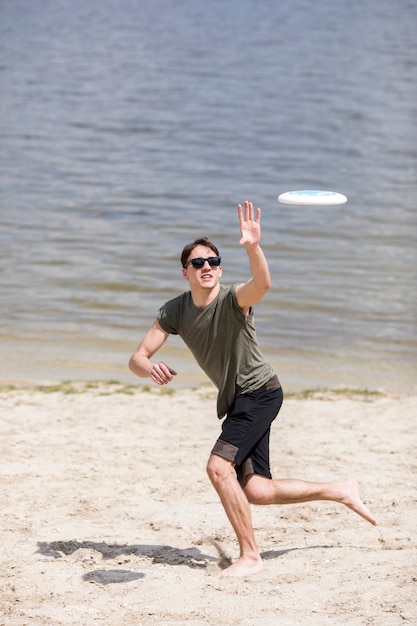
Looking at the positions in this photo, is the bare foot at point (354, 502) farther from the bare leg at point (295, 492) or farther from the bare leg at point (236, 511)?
the bare leg at point (236, 511)

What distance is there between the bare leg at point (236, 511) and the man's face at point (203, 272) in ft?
3.08

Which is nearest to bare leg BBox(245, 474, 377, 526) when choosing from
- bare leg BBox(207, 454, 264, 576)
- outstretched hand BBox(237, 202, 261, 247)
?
bare leg BBox(207, 454, 264, 576)

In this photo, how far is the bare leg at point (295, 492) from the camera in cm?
606

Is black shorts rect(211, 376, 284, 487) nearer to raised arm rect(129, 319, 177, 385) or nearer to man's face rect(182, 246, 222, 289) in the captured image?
raised arm rect(129, 319, 177, 385)

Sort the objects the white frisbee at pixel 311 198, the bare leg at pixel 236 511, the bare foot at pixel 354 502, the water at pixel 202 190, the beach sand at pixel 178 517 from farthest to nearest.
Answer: the water at pixel 202 190 → the bare foot at pixel 354 502 → the white frisbee at pixel 311 198 → the bare leg at pixel 236 511 → the beach sand at pixel 178 517

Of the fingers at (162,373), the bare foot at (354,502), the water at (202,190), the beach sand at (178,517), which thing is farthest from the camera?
the water at (202,190)

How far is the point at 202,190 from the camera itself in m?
19.5

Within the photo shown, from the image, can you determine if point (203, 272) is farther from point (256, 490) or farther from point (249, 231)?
point (256, 490)

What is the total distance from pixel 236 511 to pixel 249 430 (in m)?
0.45

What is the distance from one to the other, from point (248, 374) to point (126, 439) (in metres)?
2.53

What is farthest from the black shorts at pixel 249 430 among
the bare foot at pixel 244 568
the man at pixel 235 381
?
the bare foot at pixel 244 568

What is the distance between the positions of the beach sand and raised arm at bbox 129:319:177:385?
1.11m

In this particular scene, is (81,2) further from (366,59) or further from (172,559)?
(172,559)

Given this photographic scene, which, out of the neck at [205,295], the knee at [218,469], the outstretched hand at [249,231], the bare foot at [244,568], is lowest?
the bare foot at [244,568]
